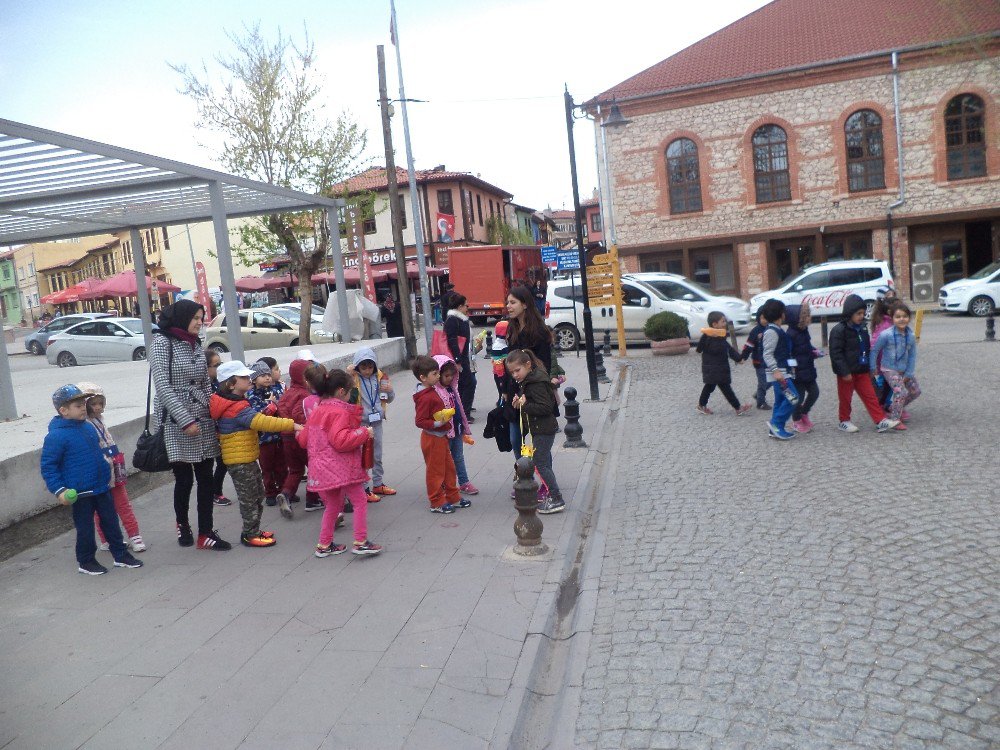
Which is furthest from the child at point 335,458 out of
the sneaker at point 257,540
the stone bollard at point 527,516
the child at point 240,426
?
the stone bollard at point 527,516

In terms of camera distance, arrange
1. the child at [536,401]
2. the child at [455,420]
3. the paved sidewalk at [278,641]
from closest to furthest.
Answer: the paved sidewalk at [278,641] → the child at [536,401] → the child at [455,420]

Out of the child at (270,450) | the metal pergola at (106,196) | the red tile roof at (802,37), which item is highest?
the red tile roof at (802,37)

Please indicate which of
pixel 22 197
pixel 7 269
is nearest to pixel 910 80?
pixel 22 197

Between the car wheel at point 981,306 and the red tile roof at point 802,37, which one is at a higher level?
the red tile roof at point 802,37

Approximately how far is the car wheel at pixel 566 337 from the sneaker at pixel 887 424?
11.8 meters

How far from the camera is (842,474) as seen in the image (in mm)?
7660

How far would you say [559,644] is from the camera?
4.79 metres

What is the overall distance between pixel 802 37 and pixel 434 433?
2886 centimetres

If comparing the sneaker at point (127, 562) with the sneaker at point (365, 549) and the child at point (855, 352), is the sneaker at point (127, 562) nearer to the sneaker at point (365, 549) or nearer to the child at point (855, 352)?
the sneaker at point (365, 549)

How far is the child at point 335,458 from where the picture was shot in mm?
6012

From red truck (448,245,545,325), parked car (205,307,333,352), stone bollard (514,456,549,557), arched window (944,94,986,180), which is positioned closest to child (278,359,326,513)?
stone bollard (514,456,549,557)

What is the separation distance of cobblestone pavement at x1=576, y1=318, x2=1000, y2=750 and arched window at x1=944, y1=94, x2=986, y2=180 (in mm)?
23227

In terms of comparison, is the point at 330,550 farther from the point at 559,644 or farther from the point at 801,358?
the point at 801,358

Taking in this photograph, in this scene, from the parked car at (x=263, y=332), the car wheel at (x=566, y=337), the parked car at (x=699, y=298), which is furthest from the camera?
the parked car at (x=263, y=332)
